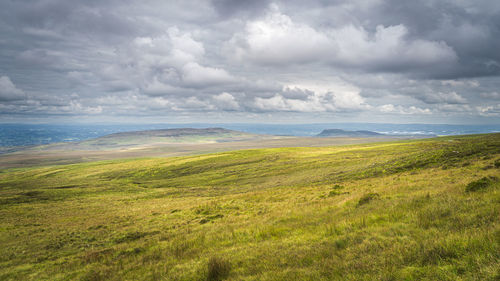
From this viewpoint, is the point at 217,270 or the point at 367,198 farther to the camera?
the point at 367,198

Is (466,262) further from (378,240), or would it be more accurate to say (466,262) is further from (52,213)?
(52,213)

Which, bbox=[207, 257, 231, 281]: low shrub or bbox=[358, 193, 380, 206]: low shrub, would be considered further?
bbox=[358, 193, 380, 206]: low shrub

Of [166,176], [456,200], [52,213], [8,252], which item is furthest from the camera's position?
[166,176]

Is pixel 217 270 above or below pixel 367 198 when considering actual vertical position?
below

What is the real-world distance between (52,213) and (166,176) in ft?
201

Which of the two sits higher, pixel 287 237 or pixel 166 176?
pixel 287 237

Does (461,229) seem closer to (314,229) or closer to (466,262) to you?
(466,262)

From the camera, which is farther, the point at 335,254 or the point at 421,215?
the point at 421,215

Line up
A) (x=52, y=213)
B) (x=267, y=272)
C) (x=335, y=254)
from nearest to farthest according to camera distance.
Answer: (x=267, y=272), (x=335, y=254), (x=52, y=213)

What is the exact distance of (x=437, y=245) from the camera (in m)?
7.33

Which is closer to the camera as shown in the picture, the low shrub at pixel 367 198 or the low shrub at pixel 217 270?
the low shrub at pixel 217 270

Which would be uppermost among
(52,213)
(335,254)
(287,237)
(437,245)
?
(437,245)

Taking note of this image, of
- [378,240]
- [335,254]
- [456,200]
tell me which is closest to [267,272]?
[335,254]

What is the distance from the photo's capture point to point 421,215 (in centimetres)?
1089
